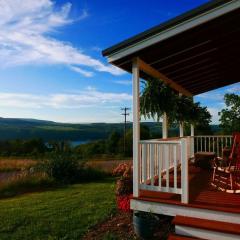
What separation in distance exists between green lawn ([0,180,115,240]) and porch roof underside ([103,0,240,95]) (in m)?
2.99

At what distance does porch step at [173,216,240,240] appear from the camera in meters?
4.74

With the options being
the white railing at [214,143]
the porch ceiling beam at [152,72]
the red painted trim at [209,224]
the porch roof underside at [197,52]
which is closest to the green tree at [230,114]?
the white railing at [214,143]

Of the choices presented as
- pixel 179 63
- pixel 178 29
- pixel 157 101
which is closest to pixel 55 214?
pixel 157 101

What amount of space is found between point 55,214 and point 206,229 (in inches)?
138

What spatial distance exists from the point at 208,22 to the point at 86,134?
6186 cm

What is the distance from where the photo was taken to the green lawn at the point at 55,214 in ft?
19.6

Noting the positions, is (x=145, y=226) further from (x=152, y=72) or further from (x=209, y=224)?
(x=152, y=72)

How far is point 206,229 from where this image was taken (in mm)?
4891

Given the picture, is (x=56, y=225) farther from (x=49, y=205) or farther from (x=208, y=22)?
(x=208, y=22)

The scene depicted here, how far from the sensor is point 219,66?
8.27 meters

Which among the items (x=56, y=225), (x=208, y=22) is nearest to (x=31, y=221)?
(x=56, y=225)

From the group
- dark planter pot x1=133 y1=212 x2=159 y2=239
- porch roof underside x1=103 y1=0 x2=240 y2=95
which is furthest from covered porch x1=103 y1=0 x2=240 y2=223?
dark planter pot x1=133 y1=212 x2=159 y2=239

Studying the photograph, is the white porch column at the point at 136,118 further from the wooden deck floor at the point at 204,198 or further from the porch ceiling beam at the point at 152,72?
the wooden deck floor at the point at 204,198

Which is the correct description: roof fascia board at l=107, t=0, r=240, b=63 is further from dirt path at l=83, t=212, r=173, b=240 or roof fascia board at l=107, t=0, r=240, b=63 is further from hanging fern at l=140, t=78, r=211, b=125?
dirt path at l=83, t=212, r=173, b=240
